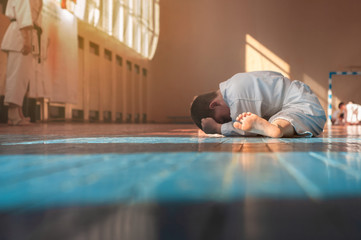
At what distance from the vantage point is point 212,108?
5.51ft

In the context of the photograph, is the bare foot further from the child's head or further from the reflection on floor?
the reflection on floor

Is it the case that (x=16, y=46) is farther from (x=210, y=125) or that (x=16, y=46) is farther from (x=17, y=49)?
(x=210, y=125)

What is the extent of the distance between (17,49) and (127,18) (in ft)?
13.3

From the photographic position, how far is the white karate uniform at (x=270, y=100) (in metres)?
1.42

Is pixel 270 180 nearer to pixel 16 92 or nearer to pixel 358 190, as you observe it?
pixel 358 190

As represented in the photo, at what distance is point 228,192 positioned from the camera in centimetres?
26

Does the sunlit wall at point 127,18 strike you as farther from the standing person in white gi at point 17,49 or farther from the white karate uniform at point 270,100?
the white karate uniform at point 270,100

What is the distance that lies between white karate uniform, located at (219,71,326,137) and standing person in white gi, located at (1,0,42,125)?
2.42m

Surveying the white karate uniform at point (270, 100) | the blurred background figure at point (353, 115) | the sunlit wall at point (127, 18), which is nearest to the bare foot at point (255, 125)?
the white karate uniform at point (270, 100)

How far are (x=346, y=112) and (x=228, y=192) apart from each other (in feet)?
23.4

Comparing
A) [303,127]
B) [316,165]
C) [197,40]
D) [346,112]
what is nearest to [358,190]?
[316,165]

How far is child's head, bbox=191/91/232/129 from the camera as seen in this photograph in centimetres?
166

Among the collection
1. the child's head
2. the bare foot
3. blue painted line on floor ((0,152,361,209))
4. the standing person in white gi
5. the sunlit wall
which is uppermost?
the sunlit wall

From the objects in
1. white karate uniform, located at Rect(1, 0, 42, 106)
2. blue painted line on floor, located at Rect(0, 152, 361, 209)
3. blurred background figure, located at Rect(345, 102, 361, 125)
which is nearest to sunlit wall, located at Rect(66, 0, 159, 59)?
white karate uniform, located at Rect(1, 0, 42, 106)
